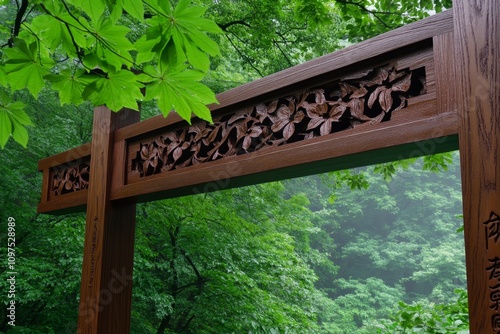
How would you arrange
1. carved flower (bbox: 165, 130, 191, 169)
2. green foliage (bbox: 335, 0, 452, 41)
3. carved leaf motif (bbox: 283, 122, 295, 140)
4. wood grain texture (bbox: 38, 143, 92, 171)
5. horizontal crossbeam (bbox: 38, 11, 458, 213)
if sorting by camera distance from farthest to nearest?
green foliage (bbox: 335, 0, 452, 41) → wood grain texture (bbox: 38, 143, 92, 171) → carved flower (bbox: 165, 130, 191, 169) → carved leaf motif (bbox: 283, 122, 295, 140) → horizontal crossbeam (bbox: 38, 11, 458, 213)

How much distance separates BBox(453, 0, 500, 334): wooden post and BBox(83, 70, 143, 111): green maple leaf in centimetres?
55

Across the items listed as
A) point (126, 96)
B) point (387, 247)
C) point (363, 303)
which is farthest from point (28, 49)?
point (387, 247)

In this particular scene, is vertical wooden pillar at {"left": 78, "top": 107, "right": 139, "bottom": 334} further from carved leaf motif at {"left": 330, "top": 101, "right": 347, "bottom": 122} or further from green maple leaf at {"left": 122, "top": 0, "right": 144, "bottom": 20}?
green maple leaf at {"left": 122, "top": 0, "right": 144, "bottom": 20}

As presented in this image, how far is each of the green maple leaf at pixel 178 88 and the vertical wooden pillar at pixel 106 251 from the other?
2.85 ft

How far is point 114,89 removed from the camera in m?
0.87

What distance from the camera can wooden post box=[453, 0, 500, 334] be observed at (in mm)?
781

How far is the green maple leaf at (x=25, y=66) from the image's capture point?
83 centimetres

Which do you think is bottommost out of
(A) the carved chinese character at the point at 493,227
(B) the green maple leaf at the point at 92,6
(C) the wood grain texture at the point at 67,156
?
(A) the carved chinese character at the point at 493,227

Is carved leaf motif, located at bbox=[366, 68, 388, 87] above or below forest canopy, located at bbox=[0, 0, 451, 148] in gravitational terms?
above

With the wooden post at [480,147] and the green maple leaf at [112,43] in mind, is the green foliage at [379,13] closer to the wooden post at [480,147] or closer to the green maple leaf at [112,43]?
the wooden post at [480,147]

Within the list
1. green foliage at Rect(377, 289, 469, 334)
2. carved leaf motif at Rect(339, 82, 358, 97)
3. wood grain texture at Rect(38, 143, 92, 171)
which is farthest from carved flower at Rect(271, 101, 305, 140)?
green foliage at Rect(377, 289, 469, 334)

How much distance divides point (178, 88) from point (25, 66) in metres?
0.27

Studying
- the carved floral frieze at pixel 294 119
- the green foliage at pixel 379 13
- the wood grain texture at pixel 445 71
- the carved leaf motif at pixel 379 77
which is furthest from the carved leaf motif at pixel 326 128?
the green foliage at pixel 379 13

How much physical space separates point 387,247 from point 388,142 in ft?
35.7
